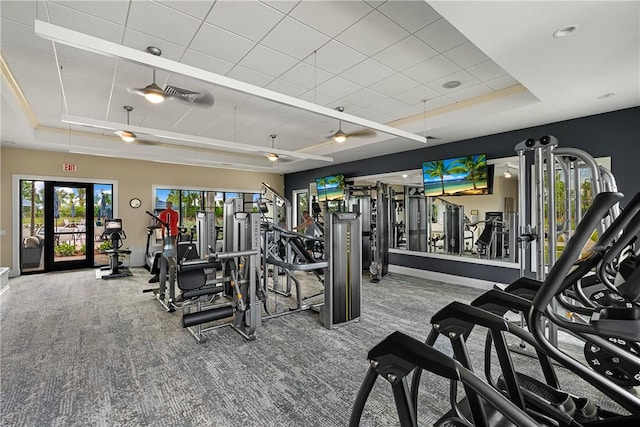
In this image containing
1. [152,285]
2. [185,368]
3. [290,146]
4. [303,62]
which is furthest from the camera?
[290,146]

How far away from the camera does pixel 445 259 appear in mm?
6438

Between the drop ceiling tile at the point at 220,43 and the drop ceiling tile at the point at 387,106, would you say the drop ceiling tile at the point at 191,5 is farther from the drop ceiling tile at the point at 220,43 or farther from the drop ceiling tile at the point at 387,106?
the drop ceiling tile at the point at 387,106

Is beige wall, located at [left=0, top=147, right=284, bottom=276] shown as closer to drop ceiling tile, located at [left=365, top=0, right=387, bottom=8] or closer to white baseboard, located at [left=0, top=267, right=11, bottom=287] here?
white baseboard, located at [left=0, top=267, right=11, bottom=287]

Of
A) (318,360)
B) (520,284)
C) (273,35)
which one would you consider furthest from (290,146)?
(520,284)

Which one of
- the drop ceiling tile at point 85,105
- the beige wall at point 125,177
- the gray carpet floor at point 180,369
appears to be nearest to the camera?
the gray carpet floor at point 180,369

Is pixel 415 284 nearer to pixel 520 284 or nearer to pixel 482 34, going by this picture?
pixel 520 284

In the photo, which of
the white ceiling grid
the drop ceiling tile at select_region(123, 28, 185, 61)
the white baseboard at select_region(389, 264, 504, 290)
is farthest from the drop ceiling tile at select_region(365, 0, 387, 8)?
the white baseboard at select_region(389, 264, 504, 290)

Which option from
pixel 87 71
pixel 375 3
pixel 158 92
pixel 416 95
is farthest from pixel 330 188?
pixel 375 3

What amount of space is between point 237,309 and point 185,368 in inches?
35.5

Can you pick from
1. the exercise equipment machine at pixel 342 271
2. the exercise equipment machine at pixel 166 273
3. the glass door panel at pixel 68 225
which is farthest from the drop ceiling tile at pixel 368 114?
the glass door panel at pixel 68 225

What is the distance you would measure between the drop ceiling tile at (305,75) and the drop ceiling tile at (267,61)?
95 mm

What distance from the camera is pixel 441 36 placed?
3.06 m

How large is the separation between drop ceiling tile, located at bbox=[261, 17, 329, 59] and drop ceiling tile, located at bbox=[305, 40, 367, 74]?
0.10 meters

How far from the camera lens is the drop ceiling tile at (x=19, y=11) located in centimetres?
257
